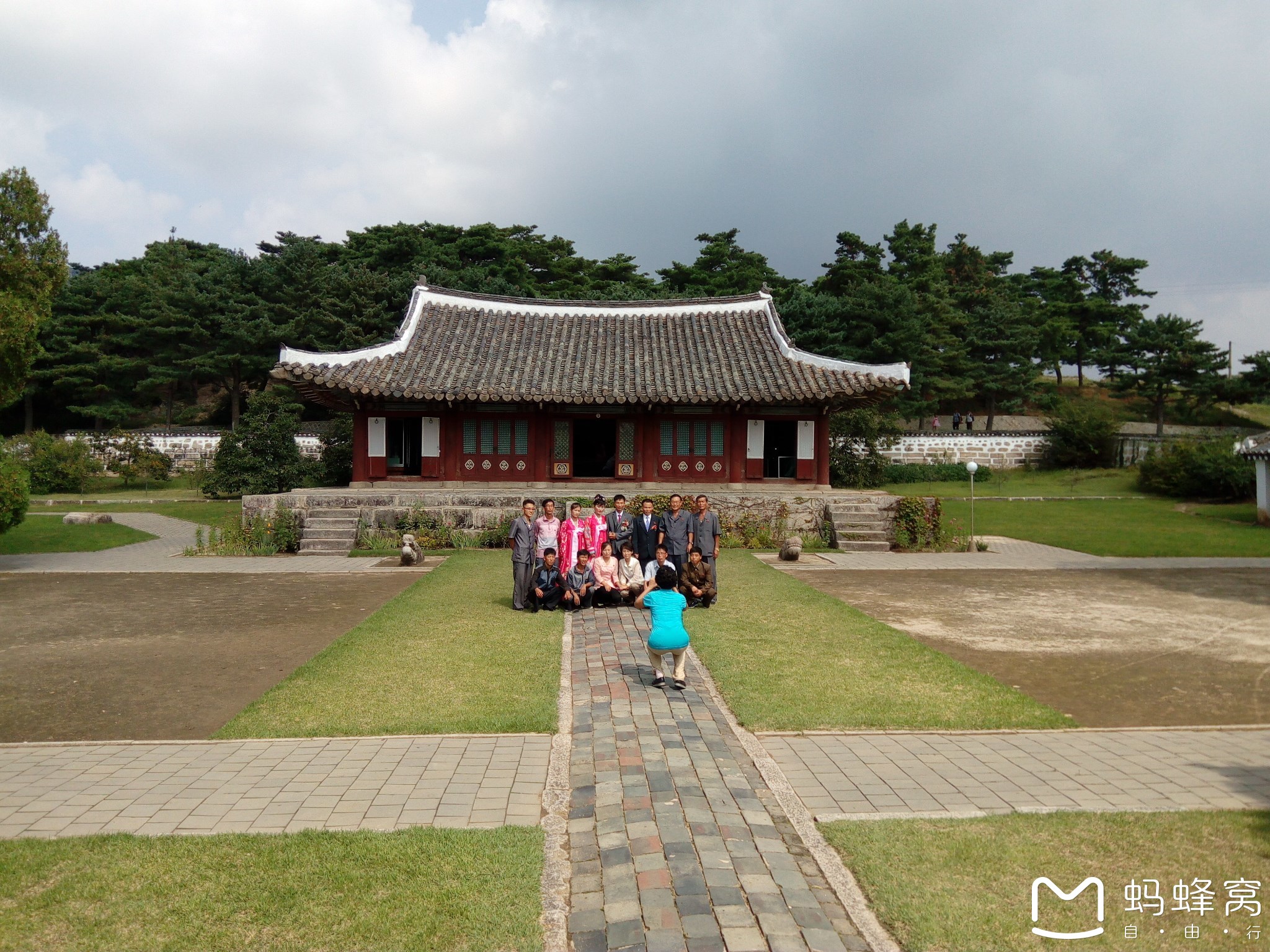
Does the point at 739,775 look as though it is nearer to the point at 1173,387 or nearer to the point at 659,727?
the point at 659,727

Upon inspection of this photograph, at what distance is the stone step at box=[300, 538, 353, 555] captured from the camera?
Result: 1784 centimetres

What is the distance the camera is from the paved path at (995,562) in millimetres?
15594

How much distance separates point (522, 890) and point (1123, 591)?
12.3 metres

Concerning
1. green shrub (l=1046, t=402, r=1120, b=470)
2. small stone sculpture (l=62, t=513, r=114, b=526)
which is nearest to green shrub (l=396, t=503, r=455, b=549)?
small stone sculpture (l=62, t=513, r=114, b=526)

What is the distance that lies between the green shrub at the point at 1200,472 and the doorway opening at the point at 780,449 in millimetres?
16405

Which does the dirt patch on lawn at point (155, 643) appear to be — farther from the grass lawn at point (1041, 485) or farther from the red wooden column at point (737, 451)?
the grass lawn at point (1041, 485)

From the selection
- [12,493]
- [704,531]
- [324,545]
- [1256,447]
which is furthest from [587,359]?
[1256,447]

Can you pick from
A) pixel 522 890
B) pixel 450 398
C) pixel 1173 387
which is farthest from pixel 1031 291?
pixel 522 890

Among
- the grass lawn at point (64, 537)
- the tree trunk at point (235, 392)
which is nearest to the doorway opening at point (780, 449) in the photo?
the grass lawn at point (64, 537)

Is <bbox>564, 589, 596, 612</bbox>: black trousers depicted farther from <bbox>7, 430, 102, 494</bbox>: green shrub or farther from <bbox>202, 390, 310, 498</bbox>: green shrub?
<bbox>7, 430, 102, 494</bbox>: green shrub

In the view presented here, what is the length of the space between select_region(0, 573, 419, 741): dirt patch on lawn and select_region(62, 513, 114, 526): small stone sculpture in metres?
8.80

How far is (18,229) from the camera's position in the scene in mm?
15930

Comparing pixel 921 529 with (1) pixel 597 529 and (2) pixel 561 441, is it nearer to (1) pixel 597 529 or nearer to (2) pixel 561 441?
(2) pixel 561 441

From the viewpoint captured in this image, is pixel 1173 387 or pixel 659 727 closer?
pixel 659 727
